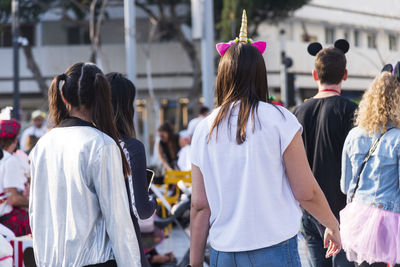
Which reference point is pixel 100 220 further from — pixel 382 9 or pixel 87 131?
pixel 382 9

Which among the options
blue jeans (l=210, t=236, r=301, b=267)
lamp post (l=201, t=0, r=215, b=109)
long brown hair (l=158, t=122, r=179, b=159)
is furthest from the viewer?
lamp post (l=201, t=0, r=215, b=109)

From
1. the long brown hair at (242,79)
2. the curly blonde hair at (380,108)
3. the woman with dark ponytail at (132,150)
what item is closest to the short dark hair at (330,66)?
the curly blonde hair at (380,108)

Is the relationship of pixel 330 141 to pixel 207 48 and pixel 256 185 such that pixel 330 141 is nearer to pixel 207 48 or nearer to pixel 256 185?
pixel 256 185

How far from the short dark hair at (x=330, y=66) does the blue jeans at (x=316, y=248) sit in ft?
2.91

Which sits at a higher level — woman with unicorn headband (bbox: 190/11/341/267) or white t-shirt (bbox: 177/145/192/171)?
woman with unicorn headband (bbox: 190/11/341/267)

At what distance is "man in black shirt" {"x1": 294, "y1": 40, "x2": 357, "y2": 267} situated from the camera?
4.48 m

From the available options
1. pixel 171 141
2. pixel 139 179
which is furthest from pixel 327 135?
pixel 171 141

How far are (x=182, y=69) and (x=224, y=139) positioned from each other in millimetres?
30127

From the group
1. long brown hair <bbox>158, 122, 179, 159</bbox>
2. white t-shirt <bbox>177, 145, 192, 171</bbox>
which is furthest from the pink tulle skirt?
long brown hair <bbox>158, 122, 179, 159</bbox>

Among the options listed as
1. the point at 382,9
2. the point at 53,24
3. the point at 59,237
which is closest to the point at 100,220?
the point at 59,237

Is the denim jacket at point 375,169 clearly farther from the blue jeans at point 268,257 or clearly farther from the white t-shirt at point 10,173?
the white t-shirt at point 10,173

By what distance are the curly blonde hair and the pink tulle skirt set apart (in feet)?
1.64

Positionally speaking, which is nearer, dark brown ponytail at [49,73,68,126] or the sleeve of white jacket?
the sleeve of white jacket

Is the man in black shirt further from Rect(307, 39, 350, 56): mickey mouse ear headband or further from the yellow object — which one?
the yellow object
